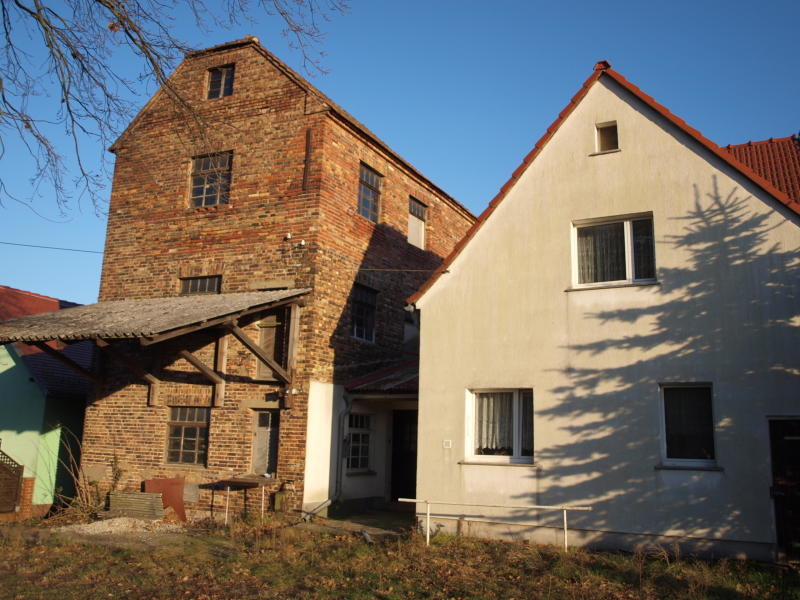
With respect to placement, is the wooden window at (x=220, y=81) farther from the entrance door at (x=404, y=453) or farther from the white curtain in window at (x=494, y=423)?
the white curtain in window at (x=494, y=423)

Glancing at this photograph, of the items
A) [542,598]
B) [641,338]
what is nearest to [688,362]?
[641,338]

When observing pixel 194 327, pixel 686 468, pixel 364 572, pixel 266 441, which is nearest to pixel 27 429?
pixel 266 441

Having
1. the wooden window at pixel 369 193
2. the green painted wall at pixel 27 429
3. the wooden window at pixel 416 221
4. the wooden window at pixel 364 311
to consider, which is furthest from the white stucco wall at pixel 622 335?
the green painted wall at pixel 27 429

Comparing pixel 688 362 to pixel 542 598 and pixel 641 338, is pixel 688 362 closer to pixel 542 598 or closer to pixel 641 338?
pixel 641 338

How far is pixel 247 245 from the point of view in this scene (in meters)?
16.0

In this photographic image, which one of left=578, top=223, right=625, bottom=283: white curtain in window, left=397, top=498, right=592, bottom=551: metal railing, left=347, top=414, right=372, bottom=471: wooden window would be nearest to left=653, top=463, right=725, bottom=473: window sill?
left=397, top=498, right=592, bottom=551: metal railing

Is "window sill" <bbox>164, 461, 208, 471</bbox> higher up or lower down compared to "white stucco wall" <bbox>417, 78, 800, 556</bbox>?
lower down

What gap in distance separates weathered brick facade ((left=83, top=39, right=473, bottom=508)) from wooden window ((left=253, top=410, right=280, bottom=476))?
19cm

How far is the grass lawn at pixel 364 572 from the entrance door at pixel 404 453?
5.02 metres

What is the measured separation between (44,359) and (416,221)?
11.2 metres

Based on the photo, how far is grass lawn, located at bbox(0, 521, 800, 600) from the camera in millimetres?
8375

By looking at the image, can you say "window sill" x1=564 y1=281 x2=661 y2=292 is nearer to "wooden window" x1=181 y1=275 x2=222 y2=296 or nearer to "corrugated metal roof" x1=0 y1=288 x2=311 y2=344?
"corrugated metal roof" x1=0 y1=288 x2=311 y2=344

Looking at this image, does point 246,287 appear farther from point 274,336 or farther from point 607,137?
point 607,137

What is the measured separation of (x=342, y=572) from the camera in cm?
944
